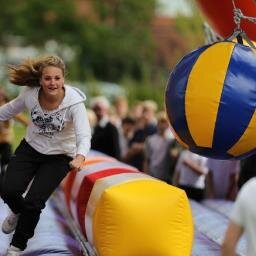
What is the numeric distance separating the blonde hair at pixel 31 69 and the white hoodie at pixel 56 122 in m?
0.07

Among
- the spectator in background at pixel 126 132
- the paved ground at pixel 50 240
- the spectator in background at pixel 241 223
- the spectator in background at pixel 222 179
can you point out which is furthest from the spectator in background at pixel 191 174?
the spectator in background at pixel 241 223

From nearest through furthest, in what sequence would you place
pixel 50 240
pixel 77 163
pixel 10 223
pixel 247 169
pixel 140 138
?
pixel 77 163 → pixel 10 223 → pixel 50 240 → pixel 247 169 → pixel 140 138

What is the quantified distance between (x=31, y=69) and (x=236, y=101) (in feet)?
5.10

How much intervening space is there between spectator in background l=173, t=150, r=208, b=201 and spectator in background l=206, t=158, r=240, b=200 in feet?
0.31

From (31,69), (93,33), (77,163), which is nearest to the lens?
(77,163)

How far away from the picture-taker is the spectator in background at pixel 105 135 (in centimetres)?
1134

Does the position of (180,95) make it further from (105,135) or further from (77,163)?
(105,135)

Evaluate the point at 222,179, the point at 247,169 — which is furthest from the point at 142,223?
the point at 222,179

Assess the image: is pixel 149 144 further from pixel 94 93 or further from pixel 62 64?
pixel 94 93

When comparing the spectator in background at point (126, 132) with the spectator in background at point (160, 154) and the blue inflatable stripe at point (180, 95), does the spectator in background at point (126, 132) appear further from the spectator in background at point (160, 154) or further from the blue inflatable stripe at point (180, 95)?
the blue inflatable stripe at point (180, 95)

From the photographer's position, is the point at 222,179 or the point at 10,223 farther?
the point at 222,179

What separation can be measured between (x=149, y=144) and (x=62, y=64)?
193 inches

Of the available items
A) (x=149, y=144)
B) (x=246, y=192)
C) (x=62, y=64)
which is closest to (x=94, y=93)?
(x=149, y=144)

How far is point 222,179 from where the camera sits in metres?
10.5
